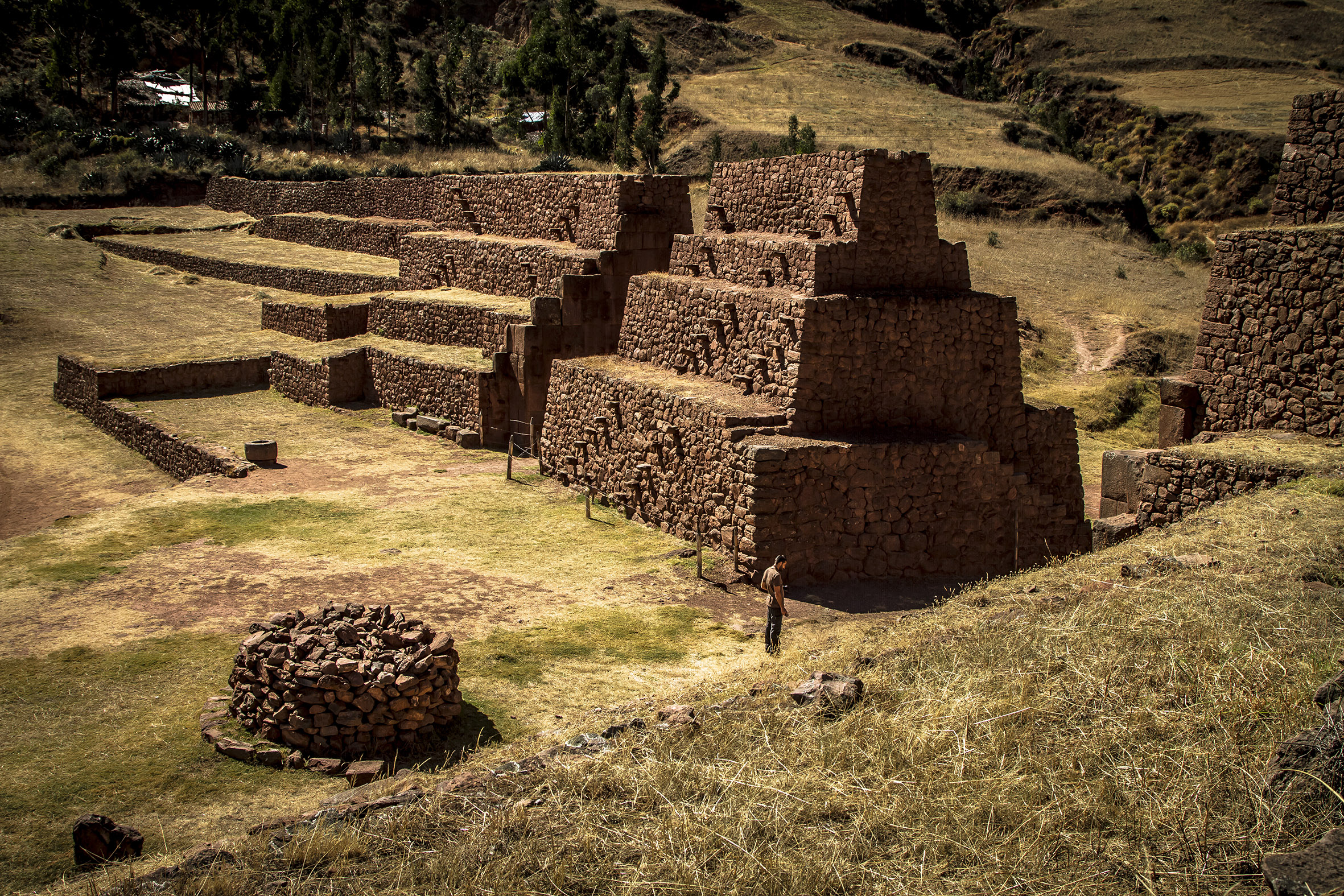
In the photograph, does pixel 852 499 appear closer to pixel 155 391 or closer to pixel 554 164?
pixel 155 391

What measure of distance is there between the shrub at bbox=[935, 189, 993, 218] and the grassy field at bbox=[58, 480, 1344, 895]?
110 feet

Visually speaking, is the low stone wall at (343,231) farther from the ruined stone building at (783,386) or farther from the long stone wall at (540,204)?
the ruined stone building at (783,386)

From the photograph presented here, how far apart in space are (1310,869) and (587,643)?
7603mm

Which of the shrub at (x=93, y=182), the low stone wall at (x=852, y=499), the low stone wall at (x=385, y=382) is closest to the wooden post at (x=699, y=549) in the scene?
the low stone wall at (x=852, y=499)

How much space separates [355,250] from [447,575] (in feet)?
82.8

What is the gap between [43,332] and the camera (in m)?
27.9

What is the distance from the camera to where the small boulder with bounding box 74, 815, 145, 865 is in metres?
6.72

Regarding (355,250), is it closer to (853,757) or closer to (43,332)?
(43,332)

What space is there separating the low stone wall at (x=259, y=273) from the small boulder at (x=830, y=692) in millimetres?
23009

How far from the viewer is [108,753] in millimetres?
A: 8383

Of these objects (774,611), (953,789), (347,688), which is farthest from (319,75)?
(953,789)

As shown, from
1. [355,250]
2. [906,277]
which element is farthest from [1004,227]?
[906,277]

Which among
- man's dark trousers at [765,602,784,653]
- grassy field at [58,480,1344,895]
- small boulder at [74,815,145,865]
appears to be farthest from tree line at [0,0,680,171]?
small boulder at [74,815,145,865]

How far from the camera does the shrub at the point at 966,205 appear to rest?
39594mm
